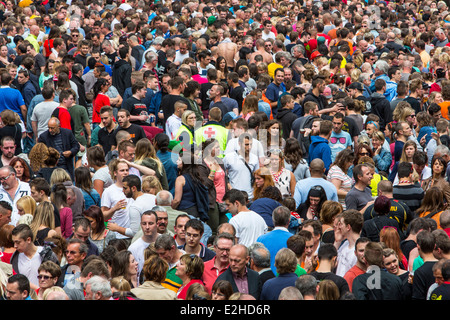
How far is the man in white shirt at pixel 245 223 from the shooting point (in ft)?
27.0

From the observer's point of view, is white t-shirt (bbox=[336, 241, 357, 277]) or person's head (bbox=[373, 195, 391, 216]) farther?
person's head (bbox=[373, 195, 391, 216])

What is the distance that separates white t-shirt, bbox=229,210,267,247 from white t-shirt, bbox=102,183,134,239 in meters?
1.33

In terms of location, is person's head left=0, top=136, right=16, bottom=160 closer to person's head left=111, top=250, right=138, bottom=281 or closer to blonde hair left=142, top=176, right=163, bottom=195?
blonde hair left=142, top=176, right=163, bottom=195

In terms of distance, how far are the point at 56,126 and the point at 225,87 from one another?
Answer: 3190mm

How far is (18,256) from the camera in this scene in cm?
737

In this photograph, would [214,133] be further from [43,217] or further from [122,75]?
[122,75]

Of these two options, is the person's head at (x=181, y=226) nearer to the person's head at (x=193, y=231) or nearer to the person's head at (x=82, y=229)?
the person's head at (x=193, y=231)

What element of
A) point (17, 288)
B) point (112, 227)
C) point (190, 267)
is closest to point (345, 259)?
point (190, 267)

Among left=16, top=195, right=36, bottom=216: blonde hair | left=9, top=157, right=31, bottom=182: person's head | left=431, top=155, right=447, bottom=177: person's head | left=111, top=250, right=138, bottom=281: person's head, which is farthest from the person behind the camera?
left=431, top=155, right=447, bottom=177: person's head

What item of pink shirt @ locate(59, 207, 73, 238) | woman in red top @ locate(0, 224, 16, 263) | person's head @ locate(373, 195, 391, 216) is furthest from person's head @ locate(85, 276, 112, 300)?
person's head @ locate(373, 195, 391, 216)

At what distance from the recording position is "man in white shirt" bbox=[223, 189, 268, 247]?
8.22m

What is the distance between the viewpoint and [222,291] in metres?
6.28

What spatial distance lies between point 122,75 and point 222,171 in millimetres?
5670
